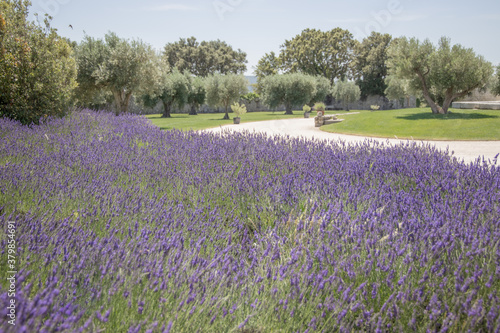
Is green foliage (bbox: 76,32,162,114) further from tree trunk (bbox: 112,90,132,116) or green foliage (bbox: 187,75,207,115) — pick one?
green foliage (bbox: 187,75,207,115)

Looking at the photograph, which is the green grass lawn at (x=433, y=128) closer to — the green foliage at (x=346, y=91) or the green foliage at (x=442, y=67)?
the green foliage at (x=442, y=67)

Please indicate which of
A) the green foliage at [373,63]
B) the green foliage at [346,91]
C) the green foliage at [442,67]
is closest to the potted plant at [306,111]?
the green foliage at [442,67]

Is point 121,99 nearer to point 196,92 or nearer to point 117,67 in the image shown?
point 117,67

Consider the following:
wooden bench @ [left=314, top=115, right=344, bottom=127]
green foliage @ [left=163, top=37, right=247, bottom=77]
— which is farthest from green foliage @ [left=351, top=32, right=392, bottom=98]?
wooden bench @ [left=314, top=115, right=344, bottom=127]

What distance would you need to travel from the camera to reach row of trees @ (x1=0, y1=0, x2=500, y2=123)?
10.2 meters

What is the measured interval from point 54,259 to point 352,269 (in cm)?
198

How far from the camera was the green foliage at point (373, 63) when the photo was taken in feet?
172

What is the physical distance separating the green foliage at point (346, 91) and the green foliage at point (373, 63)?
4.90 metres

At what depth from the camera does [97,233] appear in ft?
10.2

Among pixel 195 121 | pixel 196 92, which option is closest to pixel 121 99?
pixel 195 121

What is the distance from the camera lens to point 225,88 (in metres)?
32.8

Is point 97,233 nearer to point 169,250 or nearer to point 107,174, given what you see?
point 169,250

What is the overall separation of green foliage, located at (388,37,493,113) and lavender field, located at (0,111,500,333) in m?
16.9

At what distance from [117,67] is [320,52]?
136 ft
